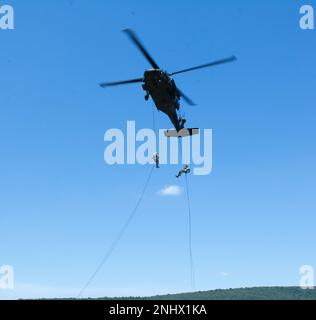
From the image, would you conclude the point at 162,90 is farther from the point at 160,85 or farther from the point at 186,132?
the point at 186,132

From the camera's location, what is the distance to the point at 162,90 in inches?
1441

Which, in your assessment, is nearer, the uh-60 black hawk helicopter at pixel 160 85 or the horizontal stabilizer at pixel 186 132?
the uh-60 black hawk helicopter at pixel 160 85

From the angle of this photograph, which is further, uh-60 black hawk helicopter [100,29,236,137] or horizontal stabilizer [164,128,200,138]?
horizontal stabilizer [164,128,200,138]

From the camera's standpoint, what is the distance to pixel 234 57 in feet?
114

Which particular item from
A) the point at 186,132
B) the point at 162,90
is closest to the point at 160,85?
the point at 162,90

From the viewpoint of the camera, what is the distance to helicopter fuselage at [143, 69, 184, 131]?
1417 inches

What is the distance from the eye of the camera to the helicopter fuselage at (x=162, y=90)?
36000mm

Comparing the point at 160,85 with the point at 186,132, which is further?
the point at 186,132

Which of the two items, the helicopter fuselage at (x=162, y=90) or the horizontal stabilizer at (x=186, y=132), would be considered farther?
the horizontal stabilizer at (x=186, y=132)

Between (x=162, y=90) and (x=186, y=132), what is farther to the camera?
(x=186, y=132)
